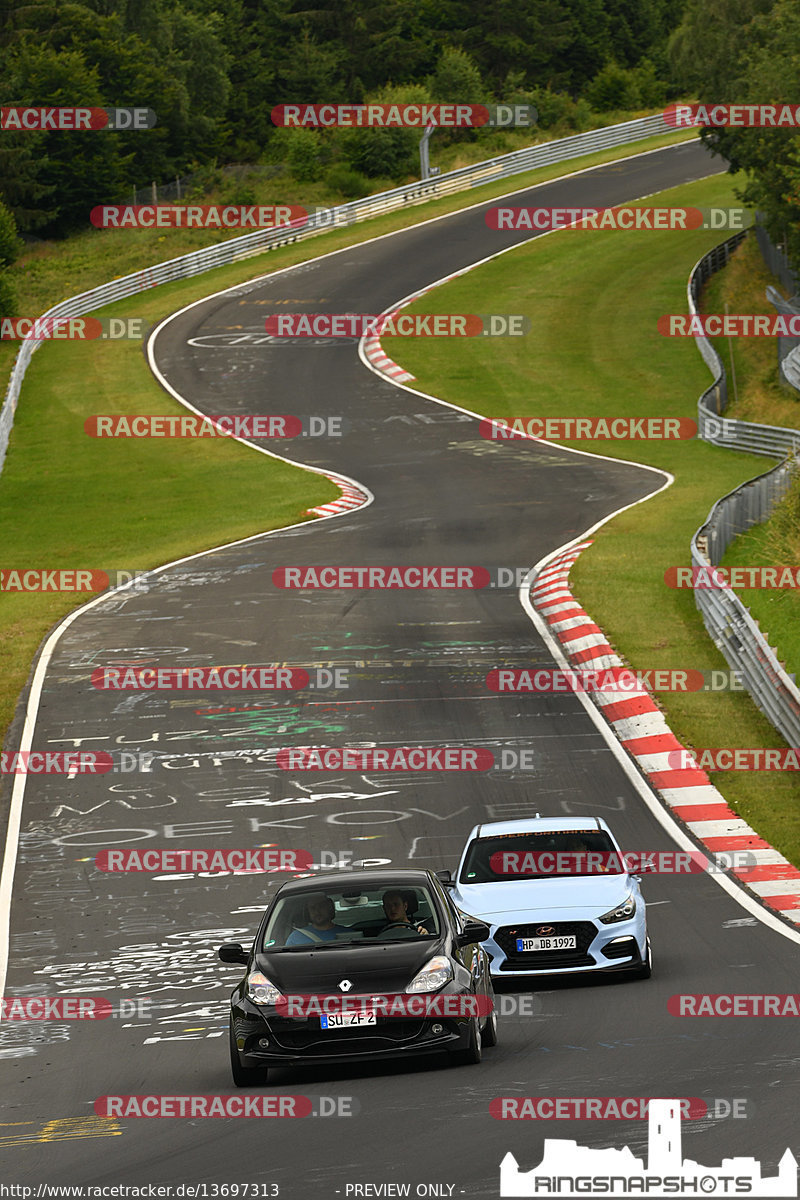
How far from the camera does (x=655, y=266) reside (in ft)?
222

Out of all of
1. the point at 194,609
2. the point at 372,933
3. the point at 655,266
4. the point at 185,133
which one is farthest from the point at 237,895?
the point at 185,133

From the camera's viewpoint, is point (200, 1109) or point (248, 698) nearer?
point (200, 1109)

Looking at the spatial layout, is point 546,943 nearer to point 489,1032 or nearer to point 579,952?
point 579,952

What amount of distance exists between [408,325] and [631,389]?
11174 millimetres

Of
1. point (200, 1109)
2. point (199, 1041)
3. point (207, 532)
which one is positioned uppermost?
point (200, 1109)

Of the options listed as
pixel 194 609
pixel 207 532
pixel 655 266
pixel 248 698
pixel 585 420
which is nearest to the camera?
pixel 248 698

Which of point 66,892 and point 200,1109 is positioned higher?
point 200,1109

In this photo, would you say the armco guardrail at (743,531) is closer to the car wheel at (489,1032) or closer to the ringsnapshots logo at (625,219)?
the car wheel at (489,1032)

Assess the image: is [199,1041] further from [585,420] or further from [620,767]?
[585,420]

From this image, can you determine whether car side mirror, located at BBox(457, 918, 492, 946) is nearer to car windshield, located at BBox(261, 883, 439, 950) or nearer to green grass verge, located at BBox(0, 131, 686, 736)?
car windshield, located at BBox(261, 883, 439, 950)

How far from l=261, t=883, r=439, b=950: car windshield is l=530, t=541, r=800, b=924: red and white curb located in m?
5.28

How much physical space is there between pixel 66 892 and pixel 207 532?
72.0 ft

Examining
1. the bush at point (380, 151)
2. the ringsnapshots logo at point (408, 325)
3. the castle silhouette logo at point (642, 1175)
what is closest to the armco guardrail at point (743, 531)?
the ringsnapshots logo at point (408, 325)

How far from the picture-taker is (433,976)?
10898 millimetres
